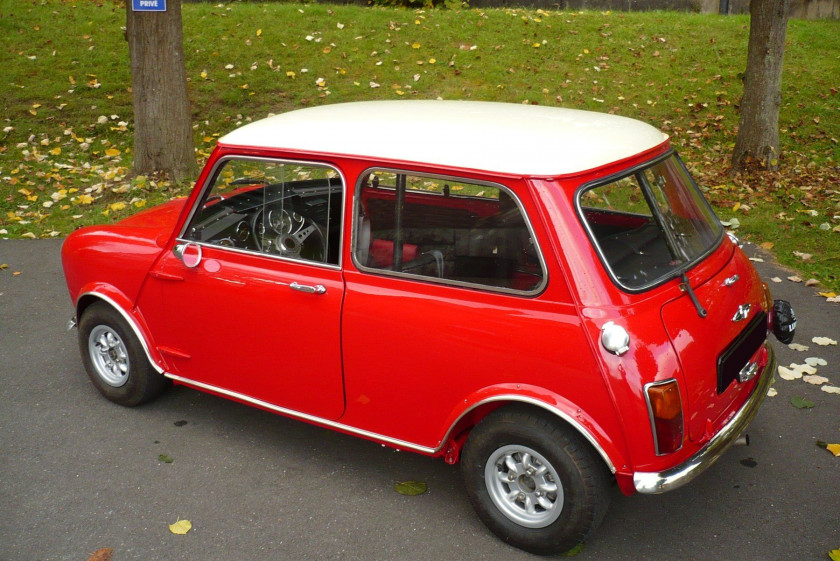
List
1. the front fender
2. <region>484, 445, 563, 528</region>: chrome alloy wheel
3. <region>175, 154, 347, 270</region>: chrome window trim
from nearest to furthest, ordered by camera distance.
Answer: <region>484, 445, 563, 528</region>: chrome alloy wheel
<region>175, 154, 347, 270</region>: chrome window trim
the front fender

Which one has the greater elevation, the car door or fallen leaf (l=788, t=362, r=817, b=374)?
the car door

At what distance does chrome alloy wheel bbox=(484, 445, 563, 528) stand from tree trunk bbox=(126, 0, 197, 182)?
665cm

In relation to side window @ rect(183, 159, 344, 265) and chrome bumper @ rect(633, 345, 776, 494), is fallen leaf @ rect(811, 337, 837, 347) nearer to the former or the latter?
chrome bumper @ rect(633, 345, 776, 494)

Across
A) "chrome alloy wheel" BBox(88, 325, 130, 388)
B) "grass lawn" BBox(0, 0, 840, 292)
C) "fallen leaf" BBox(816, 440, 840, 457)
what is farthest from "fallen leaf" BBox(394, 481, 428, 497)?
"grass lawn" BBox(0, 0, 840, 292)

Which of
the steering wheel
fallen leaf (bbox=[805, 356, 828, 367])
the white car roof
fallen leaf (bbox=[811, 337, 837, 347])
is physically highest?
the white car roof

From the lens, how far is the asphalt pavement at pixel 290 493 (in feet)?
11.7

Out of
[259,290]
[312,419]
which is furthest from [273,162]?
[312,419]

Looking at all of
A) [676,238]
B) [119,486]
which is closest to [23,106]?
[119,486]

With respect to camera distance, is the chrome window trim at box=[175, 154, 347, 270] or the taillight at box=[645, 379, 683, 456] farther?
the chrome window trim at box=[175, 154, 347, 270]

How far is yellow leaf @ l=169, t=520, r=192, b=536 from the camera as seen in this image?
12.1 feet

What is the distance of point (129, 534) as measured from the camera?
3672 mm

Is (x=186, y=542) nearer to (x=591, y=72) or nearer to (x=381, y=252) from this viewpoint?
(x=381, y=252)

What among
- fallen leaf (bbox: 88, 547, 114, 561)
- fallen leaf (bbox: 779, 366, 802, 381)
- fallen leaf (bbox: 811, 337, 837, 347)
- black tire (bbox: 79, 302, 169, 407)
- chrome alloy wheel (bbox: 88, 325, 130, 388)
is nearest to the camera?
fallen leaf (bbox: 88, 547, 114, 561)

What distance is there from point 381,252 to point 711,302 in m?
1.45
